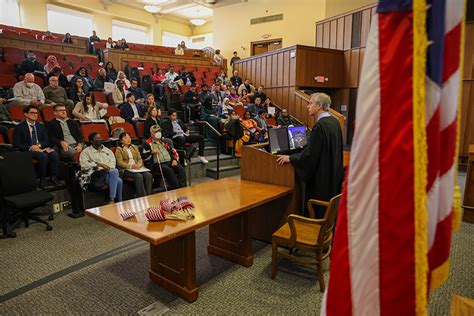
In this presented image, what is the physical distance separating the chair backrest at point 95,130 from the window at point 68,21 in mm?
10541

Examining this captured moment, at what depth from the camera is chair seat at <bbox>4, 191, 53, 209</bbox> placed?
3637 mm

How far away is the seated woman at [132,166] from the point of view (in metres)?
4.71

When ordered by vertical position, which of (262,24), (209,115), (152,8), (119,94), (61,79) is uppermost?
(152,8)

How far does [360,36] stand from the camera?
9352 mm

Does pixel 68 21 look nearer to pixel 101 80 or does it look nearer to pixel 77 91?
pixel 101 80

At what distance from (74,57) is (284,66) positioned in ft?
19.2

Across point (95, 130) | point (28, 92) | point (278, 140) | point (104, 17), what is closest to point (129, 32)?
point (104, 17)

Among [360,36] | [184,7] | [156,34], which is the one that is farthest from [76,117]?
[156,34]

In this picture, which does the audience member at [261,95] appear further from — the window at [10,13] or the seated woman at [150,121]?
the window at [10,13]

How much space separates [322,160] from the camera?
303cm

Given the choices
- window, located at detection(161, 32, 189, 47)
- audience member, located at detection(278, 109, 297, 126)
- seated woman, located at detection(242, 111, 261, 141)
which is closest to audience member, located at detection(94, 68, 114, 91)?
seated woman, located at detection(242, 111, 261, 141)

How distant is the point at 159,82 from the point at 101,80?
70.9 inches

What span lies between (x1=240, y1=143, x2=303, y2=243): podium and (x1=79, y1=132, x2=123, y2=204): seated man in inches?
79.2

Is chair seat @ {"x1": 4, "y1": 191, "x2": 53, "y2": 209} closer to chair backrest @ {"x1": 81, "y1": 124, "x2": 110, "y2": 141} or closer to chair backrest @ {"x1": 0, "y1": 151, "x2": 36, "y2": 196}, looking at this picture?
chair backrest @ {"x1": 0, "y1": 151, "x2": 36, "y2": 196}
